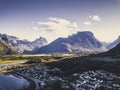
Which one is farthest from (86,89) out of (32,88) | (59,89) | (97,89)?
(32,88)

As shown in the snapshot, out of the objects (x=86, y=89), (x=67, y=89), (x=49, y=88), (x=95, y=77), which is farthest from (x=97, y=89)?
(x=95, y=77)

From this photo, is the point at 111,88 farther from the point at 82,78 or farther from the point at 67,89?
the point at 82,78

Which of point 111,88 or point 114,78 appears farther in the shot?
point 114,78

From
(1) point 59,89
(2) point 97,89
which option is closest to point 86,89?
(2) point 97,89

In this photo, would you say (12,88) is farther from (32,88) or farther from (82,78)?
(82,78)

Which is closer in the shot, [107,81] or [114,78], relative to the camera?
[107,81]

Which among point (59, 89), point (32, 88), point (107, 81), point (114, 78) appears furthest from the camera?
point (114, 78)

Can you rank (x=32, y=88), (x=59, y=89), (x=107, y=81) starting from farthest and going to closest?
1. (x=107, y=81)
2. (x=32, y=88)
3. (x=59, y=89)

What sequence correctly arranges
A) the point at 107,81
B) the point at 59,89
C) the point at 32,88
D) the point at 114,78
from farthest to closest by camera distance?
1. the point at 114,78
2. the point at 107,81
3. the point at 32,88
4. the point at 59,89
